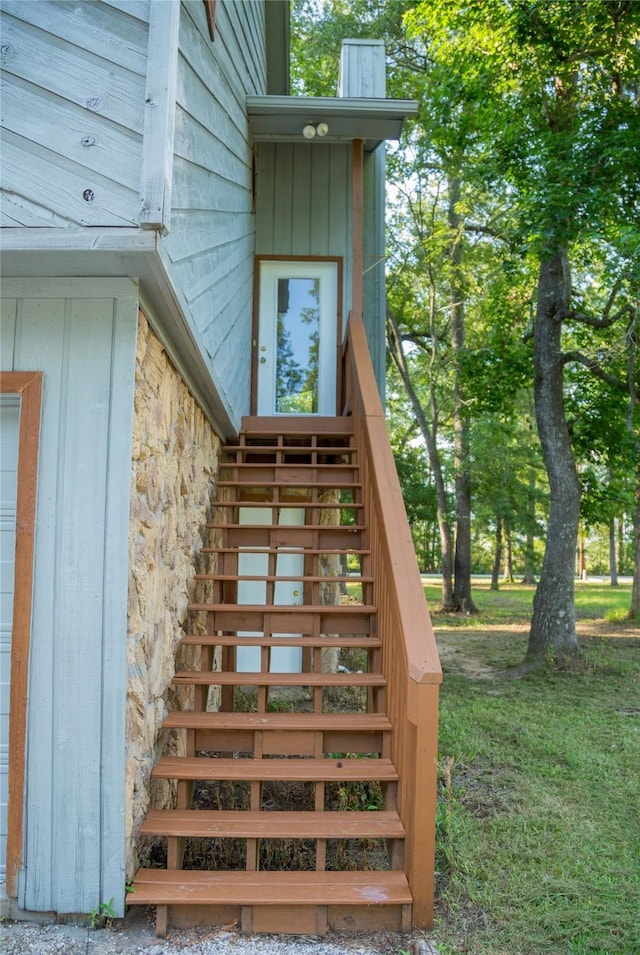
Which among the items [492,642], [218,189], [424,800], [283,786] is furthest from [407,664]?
[492,642]

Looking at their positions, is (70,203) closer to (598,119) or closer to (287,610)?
(287,610)

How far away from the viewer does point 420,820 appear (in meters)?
2.50

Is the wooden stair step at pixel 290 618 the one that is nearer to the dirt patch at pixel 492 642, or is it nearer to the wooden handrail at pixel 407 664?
the wooden handrail at pixel 407 664

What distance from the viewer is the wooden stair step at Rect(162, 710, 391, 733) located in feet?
10.3

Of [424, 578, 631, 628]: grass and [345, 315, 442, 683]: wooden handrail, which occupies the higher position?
[345, 315, 442, 683]: wooden handrail

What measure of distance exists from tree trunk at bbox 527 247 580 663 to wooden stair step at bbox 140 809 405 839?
16.6ft

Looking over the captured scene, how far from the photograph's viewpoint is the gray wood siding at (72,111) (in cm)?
243

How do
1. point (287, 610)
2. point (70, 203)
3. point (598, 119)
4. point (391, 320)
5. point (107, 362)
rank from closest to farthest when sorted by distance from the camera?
point (70, 203) → point (107, 362) → point (287, 610) → point (598, 119) → point (391, 320)

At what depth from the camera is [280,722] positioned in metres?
3.19

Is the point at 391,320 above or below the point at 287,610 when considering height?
above

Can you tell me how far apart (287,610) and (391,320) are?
1102cm

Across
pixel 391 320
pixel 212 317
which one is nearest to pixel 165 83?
pixel 212 317

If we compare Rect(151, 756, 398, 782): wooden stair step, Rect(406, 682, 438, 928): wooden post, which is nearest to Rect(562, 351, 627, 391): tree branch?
Rect(151, 756, 398, 782): wooden stair step

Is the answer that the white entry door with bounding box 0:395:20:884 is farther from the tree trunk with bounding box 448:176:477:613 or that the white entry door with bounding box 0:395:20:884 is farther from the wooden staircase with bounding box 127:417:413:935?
the tree trunk with bounding box 448:176:477:613
